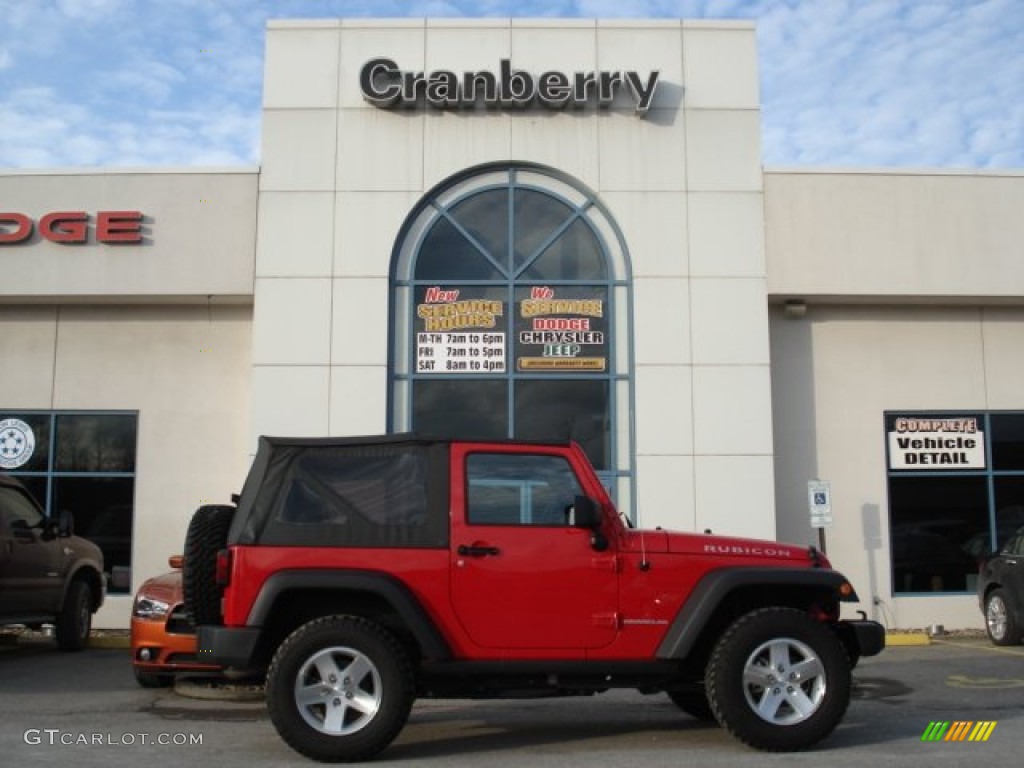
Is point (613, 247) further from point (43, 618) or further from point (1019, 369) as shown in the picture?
point (43, 618)

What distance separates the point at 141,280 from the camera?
1553 cm

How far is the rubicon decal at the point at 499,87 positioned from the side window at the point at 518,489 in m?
9.44

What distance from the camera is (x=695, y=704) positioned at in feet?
26.4

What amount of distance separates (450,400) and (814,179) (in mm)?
6118

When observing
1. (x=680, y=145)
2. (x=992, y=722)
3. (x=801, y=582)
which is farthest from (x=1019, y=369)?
(x=801, y=582)

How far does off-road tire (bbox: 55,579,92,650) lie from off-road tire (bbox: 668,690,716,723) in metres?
7.89

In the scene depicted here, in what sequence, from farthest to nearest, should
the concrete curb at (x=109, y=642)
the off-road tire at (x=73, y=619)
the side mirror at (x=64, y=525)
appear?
the concrete curb at (x=109, y=642), the off-road tire at (x=73, y=619), the side mirror at (x=64, y=525)

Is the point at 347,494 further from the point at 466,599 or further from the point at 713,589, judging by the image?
the point at 713,589

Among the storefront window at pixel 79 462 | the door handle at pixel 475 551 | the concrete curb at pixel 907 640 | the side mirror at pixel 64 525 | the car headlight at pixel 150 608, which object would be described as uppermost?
the storefront window at pixel 79 462

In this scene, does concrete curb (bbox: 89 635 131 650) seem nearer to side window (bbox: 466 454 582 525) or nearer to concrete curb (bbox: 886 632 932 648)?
side window (bbox: 466 454 582 525)

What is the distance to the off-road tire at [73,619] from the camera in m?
12.8

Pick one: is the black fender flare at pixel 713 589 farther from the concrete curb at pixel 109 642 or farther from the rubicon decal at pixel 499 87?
the rubicon decal at pixel 499 87

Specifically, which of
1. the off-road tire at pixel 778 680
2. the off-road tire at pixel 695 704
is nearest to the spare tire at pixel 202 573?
the off-road tire at pixel 778 680
